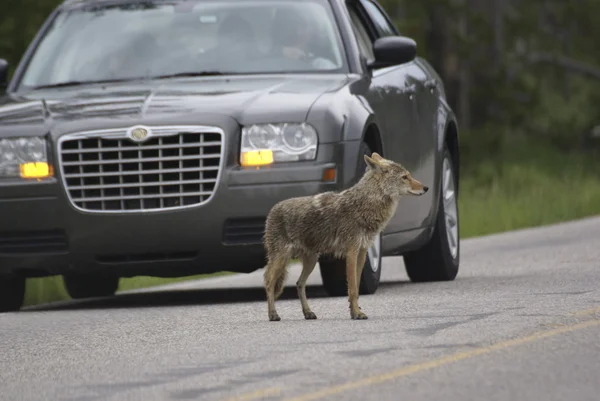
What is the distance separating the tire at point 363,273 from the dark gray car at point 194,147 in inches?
0.5

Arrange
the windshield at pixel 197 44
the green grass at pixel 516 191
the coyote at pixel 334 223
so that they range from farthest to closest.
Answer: the green grass at pixel 516 191
the windshield at pixel 197 44
the coyote at pixel 334 223

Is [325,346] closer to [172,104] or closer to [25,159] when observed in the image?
[172,104]

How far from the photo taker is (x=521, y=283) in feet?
38.4

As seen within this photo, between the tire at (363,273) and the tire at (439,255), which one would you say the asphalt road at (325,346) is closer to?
the tire at (363,273)

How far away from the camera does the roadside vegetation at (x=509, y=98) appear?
65.8 feet

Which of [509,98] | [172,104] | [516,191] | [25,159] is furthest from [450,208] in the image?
[509,98]

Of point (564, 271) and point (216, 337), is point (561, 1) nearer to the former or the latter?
point (564, 271)

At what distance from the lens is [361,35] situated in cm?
1262

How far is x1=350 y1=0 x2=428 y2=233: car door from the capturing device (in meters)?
11.9

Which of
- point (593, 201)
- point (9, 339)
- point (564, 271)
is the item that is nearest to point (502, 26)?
point (593, 201)

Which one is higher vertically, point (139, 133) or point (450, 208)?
point (139, 133)

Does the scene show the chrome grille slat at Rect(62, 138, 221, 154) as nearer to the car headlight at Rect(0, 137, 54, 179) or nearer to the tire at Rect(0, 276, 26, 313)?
the car headlight at Rect(0, 137, 54, 179)

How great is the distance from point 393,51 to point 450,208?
6.37 feet

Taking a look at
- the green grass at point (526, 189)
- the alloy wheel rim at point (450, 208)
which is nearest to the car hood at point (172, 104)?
the alloy wheel rim at point (450, 208)
